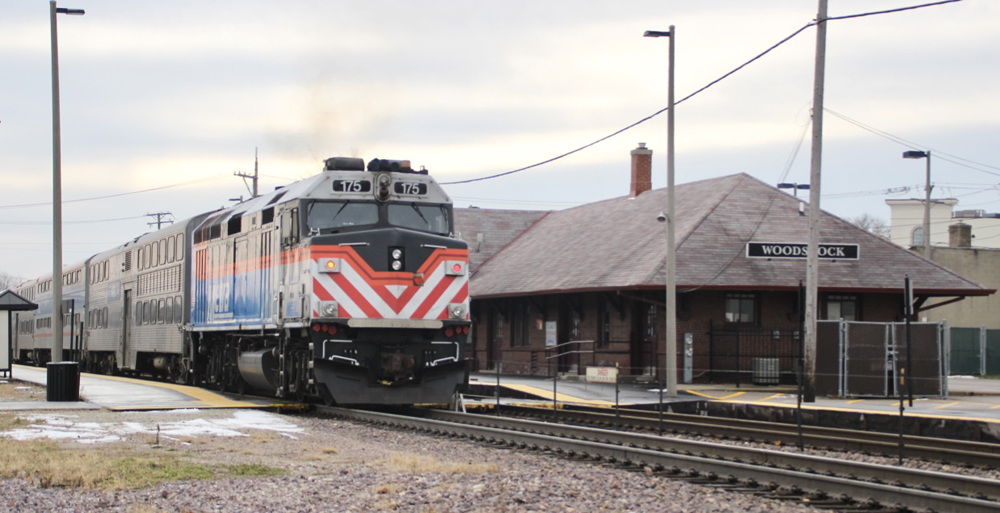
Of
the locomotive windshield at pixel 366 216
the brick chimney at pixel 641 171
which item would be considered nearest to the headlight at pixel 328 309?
the locomotive windshield at pixel 366 216

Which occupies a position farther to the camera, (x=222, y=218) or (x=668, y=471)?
(x=222, y=218)

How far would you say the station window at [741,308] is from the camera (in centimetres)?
3316

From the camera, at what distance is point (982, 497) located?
10031mm

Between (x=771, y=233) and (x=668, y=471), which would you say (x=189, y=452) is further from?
(x=771, y=233)

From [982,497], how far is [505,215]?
4279 cm

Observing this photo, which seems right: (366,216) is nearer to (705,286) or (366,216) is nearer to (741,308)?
(705,286)

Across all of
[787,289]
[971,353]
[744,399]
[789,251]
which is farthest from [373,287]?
[971,353]

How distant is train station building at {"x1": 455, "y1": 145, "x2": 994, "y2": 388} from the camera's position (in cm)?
3203

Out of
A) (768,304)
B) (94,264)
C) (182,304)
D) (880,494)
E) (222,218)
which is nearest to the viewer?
(880,494)

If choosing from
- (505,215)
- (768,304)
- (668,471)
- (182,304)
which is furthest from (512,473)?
(505,215)

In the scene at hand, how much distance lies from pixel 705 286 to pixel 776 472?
20.3 meters

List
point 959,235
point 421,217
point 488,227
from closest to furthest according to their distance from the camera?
point 421,217
point 488,227
point 959,235

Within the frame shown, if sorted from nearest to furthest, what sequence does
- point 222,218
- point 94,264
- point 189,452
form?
point 189,452 → point 222,218 → point 94,264

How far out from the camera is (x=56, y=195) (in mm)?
22672
